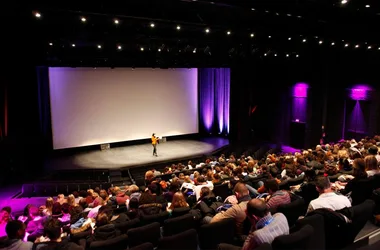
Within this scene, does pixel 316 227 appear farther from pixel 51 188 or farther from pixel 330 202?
pixel 51 188

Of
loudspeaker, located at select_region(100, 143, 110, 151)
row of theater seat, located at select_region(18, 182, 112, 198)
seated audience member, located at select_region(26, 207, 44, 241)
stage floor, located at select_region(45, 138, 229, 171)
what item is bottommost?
row of theater seat, located at select_region(18, 182, 112, 198)

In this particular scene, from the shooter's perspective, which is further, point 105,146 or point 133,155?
point 105,146

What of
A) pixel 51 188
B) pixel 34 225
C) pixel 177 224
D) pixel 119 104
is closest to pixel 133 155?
pixel 119 104

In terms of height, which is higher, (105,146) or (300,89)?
(300,89)

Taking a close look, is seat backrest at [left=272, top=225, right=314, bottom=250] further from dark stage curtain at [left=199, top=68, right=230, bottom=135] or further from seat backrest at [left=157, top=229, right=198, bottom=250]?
dark stage curtain at [left=199, top=68, right=230, bottom=135]

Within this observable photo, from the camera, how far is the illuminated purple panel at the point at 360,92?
1472 cm

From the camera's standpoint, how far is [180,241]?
3.63 meters

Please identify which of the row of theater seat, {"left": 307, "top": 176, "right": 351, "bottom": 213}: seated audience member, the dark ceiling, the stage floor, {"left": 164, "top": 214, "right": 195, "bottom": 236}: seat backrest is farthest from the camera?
the stage floor

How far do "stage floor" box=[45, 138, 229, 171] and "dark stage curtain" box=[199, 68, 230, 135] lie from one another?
5.09ft

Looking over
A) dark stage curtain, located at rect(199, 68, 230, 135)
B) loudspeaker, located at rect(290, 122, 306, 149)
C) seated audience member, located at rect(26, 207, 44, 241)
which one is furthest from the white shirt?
dark stage curtain, located at rect(199, 68, 230, 135)

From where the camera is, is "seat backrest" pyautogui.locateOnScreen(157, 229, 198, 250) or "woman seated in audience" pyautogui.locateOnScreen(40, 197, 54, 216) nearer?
"seat backrest" pyautogui.locateOnScreen(157, 229, 198, 250)

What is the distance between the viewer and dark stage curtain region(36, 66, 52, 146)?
15712 millimetres

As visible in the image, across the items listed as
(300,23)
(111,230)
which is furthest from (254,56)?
(111,230)

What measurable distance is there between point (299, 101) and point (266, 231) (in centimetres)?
1560
